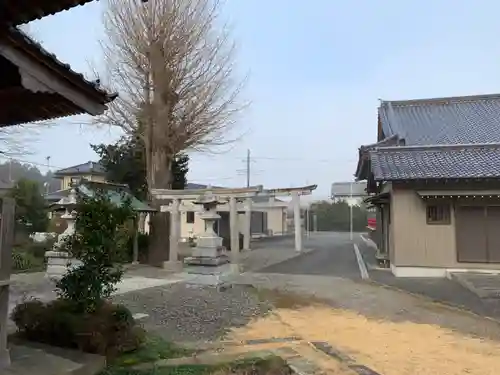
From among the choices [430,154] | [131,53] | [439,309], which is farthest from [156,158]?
[439,309]

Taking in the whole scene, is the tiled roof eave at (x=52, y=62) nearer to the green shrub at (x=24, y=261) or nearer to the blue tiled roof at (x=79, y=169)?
the green shrub at (x=24, y=261)

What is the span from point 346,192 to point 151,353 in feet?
156

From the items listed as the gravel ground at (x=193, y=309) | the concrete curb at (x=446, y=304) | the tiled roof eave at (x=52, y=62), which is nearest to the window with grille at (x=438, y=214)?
the concrete curb at (x=446, y=304)

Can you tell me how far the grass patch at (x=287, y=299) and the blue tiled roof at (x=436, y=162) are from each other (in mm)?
4984

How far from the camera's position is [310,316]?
8.26 metres

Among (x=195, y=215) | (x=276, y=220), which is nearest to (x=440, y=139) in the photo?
(x=195, y=215)

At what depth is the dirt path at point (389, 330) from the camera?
17.8 feet

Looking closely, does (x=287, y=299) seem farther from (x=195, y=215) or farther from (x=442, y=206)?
(x=195, y=215)

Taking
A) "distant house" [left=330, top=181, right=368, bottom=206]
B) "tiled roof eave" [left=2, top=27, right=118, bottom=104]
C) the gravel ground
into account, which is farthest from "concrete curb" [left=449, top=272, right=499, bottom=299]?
"distant house" [left=330, top=181, right=368, bottom=206]

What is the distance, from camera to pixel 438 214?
1376 centimetres

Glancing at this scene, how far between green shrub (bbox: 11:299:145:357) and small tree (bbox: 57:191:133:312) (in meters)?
0.14

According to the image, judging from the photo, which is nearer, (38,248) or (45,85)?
(45,85)

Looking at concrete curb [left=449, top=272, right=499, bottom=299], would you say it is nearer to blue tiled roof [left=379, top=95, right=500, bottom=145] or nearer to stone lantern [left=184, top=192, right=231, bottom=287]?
blue tiled roof [left=379, top=95, right=500, bottom=145]

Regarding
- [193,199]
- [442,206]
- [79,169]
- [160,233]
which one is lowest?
[160,233]
